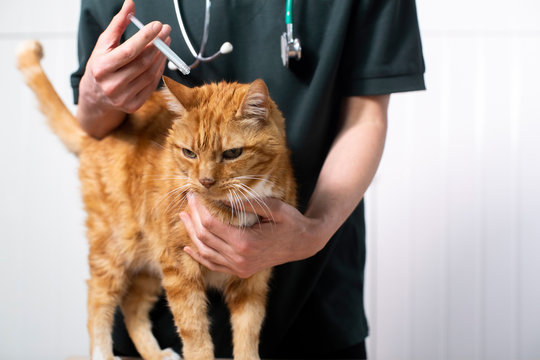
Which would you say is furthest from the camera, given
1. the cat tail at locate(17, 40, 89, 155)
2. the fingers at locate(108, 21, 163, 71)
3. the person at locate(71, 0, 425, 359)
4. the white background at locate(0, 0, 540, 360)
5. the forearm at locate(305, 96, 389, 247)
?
the white background at locate(0, 0, 540, 360)

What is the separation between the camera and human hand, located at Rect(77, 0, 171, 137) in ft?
2.04

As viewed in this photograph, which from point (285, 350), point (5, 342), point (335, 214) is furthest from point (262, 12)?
point (5, 342)

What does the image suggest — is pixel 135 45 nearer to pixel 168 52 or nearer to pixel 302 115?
pixel 168 52

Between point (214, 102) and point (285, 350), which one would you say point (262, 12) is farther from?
point (285, 350)

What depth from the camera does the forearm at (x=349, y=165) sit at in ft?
2.73

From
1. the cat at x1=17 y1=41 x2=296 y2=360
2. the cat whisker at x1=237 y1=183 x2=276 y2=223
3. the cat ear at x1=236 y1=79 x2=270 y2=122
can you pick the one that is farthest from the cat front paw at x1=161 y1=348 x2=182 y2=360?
the cat ear at x1=236 y1=79 x2=270 y2=122

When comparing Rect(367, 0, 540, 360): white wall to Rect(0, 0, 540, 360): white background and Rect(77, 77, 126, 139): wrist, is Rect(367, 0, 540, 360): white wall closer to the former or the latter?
Rect(0, 0, 540, 360): white background

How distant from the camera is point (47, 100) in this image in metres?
0.96

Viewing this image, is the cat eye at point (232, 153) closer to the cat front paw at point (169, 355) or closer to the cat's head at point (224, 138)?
the cat's head at point (224, 138)

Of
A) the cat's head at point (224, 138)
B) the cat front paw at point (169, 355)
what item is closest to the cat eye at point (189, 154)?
the cat's head at point (224, 138)

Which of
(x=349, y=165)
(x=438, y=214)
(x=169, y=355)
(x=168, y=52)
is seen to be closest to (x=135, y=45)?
(x=168, y=52)

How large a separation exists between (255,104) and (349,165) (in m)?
0.28

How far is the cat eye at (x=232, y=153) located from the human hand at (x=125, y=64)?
0.48ft

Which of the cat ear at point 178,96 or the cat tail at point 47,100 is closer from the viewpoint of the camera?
the cat ear at point 178,96
